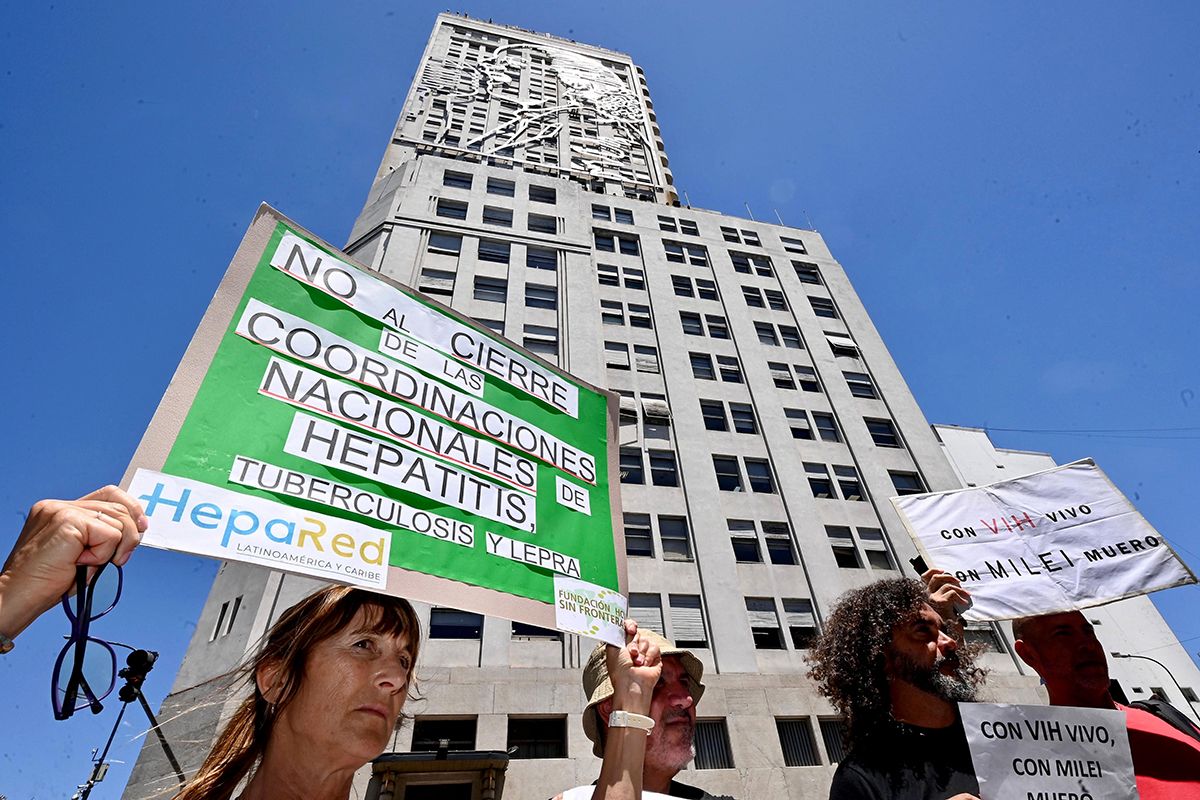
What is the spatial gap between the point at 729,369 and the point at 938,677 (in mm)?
24960

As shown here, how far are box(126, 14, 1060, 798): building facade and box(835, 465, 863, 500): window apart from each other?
0.29ft

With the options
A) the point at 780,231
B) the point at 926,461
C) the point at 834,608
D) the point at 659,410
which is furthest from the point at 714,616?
the point at 780,231

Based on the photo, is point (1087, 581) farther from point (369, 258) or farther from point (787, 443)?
point (369, 258)

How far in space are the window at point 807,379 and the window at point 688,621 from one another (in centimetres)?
1313

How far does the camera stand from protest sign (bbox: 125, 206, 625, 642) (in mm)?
2371

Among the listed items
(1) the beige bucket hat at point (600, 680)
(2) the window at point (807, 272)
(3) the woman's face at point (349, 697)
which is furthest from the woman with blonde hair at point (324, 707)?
(2) the window at point (807, 272)

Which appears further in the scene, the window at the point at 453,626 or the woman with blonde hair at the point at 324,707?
the window at the point at 453,626

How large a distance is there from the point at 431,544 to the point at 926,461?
88.7ft

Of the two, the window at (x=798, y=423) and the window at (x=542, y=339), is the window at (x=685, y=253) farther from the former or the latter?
the window at (x=798, y=423)

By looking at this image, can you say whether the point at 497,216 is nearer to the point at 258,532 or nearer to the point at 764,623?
the point at 764,623

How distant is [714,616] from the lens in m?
18.4

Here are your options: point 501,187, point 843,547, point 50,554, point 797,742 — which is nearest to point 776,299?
point 843,547

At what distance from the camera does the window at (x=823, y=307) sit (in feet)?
106

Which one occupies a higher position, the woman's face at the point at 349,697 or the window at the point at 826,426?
the window at the point at 826,426
